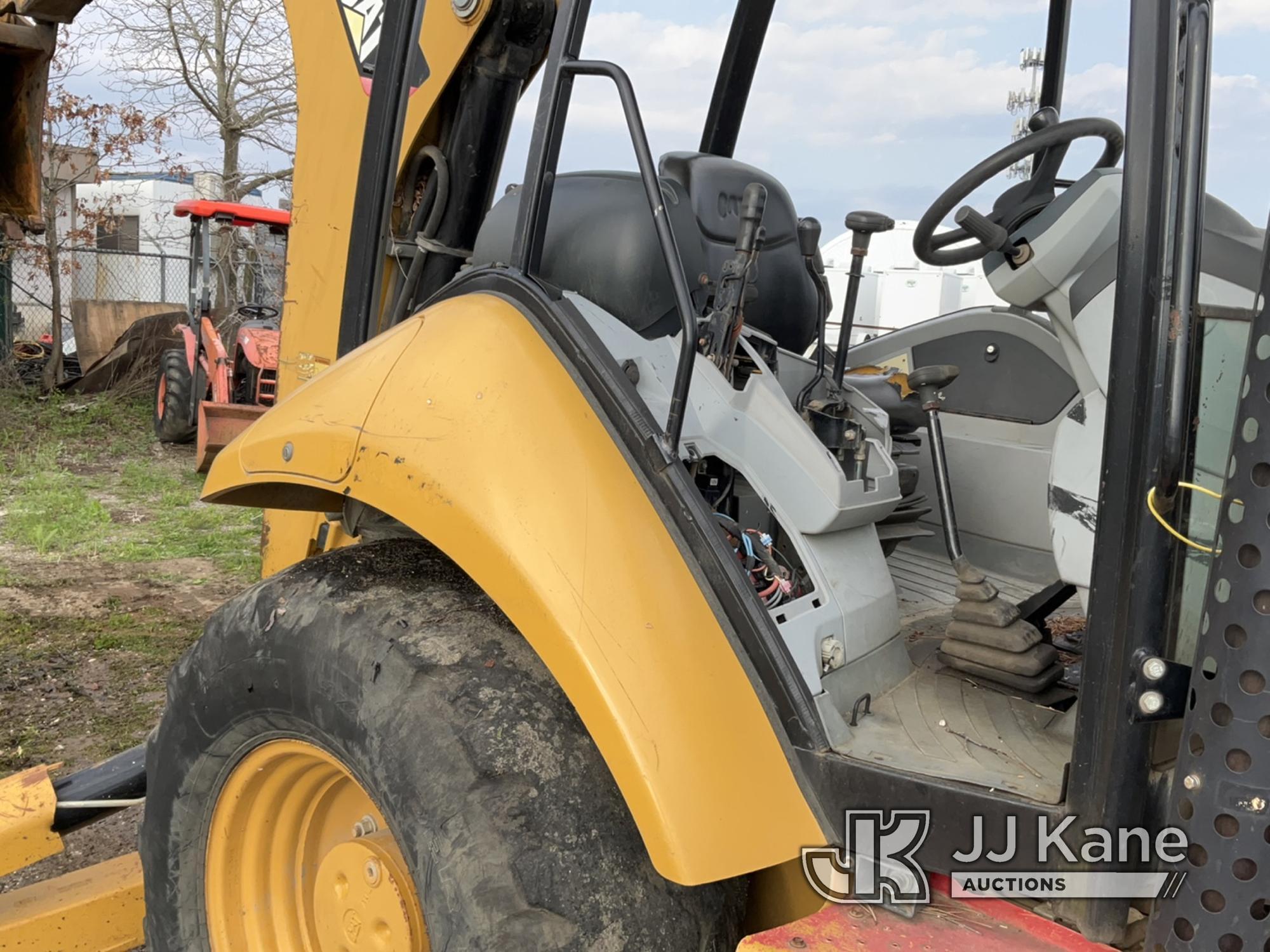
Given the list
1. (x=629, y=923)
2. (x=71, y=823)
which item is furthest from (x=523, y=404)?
(x=71, y=823)

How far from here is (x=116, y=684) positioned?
15.0ft

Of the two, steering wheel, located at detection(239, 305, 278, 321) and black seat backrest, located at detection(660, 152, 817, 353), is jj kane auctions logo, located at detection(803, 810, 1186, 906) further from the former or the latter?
steering wheel, located at detection(239, 305, 278, 321)

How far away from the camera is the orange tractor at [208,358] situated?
995 centimetres

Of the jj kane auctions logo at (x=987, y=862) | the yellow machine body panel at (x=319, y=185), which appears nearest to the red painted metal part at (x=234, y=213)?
the yellow machine body panel at (x=319, y=185)

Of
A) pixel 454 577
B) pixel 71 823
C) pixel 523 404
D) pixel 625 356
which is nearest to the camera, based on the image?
pixel 523 404

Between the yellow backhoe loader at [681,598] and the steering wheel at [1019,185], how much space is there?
1 cm

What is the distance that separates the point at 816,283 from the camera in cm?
268

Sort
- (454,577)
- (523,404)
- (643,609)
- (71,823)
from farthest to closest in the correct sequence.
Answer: (71,823), (454,577), (523,404), (643,609)

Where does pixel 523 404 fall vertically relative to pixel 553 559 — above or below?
above

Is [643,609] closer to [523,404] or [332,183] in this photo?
[523,404]

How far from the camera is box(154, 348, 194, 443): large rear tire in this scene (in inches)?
410

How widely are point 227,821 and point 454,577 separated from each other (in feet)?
2.23

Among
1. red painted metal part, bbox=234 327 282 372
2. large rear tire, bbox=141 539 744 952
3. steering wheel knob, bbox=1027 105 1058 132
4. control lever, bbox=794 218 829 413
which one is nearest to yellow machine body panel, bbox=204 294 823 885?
large rear tire, bbox=141 539 744 952

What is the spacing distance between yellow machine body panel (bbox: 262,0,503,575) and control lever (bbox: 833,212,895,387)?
3.42ft
